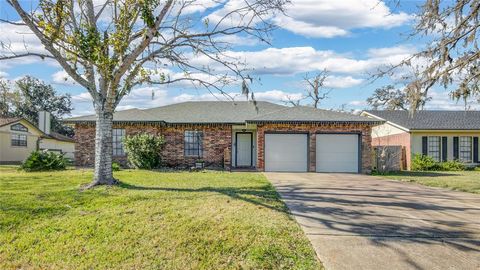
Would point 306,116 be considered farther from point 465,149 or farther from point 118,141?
point 465,149

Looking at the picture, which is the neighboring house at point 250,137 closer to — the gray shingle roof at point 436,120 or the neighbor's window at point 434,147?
the gray shingle roof at point 436,120

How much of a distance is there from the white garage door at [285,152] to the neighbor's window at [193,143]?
3650 millimetres

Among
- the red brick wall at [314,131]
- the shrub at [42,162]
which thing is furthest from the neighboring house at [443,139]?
the shrub at [42,162]

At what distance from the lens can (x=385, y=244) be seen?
6016 mm

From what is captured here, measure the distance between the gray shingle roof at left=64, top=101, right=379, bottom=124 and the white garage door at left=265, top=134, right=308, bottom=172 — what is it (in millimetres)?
979

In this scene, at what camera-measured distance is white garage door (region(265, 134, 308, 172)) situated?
64.4 feet

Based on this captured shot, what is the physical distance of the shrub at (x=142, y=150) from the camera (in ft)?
63.0

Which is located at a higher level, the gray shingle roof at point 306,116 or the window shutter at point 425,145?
the gray shingle roof at point 306,116

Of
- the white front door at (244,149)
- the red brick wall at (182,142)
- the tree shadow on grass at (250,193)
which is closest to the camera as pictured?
the tree shadow on grass at (250,193)

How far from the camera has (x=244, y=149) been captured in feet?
72.3

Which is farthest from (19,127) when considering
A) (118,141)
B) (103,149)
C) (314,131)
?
(314,131)

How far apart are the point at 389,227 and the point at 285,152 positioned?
496 inches

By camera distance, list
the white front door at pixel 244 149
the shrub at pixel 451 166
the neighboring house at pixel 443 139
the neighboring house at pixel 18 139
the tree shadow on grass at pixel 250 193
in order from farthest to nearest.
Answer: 1. the neighboring house at pixel 18 139
2. the neighboring house at pixel 443 139
3. the shrub at pixel 451 166
4. the white front door at pixel 244 149
5. the tree shadow on grass at pixel 250 193

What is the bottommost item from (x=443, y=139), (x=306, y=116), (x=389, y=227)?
(x=389, y=227)
